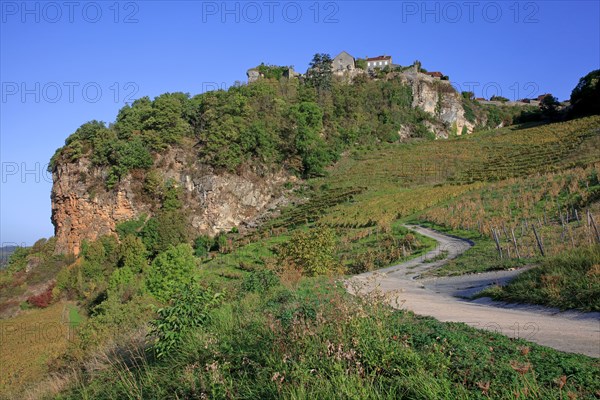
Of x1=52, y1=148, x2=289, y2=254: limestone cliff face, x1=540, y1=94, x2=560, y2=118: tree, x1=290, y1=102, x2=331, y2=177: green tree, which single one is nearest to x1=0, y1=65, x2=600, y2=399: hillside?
x1=52, y1=148, x2=289, y2=254: limestone cliff face

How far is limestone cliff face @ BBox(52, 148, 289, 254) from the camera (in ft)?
215

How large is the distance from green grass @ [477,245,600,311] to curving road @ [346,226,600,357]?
271 millimetres

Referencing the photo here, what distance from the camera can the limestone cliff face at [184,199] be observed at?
65625mm

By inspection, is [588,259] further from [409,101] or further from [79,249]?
[409,101]

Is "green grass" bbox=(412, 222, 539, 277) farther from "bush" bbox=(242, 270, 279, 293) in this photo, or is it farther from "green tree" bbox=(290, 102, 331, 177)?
"green tree" bbox=(290, 102, 331, 177)

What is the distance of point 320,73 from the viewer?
92.2 m

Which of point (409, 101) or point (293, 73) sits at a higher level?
point (293, 73)

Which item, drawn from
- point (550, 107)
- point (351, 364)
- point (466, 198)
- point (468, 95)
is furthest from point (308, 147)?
point (351, 364)

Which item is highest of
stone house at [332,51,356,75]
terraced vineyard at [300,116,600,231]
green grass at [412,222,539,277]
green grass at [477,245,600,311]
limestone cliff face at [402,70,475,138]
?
stone house at [332,51,356,75]

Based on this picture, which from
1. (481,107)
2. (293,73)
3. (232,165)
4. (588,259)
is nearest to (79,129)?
(232,165)

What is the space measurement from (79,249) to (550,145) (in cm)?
6793

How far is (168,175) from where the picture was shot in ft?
224

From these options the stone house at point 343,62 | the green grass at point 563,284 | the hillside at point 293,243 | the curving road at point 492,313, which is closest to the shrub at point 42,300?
the hillside at point 293,243

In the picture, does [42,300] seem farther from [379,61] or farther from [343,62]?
[379,61]
